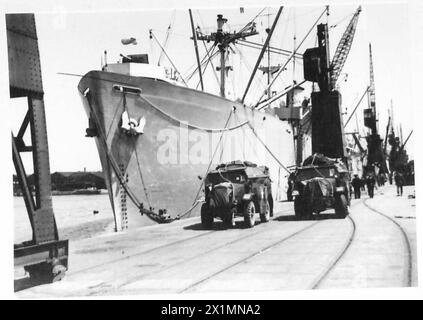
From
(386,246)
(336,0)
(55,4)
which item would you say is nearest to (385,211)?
(386,246)

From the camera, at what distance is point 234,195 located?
33.8ft

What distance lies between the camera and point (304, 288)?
18.2ft

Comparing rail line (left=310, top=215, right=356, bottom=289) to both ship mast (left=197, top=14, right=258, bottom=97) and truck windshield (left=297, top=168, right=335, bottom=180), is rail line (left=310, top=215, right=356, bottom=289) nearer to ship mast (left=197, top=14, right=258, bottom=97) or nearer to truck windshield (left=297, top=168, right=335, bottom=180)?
truck windshield (left=297, top=168, right=335, bottom=180)

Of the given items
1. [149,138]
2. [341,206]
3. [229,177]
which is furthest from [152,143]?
[341,206]

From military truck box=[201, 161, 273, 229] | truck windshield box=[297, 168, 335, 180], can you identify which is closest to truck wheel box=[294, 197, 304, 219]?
truck windshield box=[297, 168, 335, 180]

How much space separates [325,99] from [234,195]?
24.9 ft

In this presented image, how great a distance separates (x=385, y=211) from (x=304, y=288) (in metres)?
7.20

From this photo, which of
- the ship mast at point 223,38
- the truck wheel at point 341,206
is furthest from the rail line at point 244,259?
the ship mast at point 223,38

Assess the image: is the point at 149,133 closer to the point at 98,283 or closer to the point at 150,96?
the point at 150,96

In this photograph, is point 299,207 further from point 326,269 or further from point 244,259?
point 326,269

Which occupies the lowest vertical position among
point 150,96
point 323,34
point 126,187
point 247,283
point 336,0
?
point 247,283

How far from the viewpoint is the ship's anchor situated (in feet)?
38.5

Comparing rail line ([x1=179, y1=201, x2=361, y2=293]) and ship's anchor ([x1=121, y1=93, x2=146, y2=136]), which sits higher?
ship's anchor ([x1=121, y1=93, x2=146, y2=136])

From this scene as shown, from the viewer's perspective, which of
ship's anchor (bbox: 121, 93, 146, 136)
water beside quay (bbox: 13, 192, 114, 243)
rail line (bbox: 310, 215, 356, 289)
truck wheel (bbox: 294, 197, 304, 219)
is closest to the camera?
rail line (bbox: 310, 215, 356, 289)
